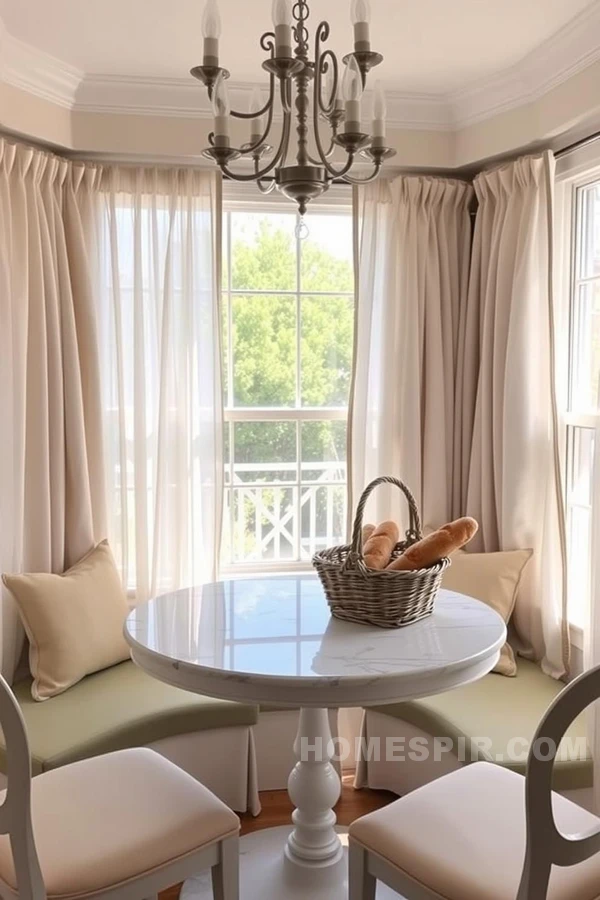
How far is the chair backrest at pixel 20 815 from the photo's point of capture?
1.44 metres

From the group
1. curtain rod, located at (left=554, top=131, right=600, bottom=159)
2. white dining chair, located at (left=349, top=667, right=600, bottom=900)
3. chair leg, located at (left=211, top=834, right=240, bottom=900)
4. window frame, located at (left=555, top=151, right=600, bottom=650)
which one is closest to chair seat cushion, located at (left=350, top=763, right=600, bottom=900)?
white dining chair, located at (left=349, top=667, right=600, bottom=900)

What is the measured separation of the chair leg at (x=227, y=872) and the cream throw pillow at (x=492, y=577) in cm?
132

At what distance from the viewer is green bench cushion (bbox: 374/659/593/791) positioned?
2.17 meters

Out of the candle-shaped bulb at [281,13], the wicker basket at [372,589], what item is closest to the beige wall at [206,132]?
the candle-shaped bulb at [281,13]

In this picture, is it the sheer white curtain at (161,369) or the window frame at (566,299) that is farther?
the sheer white curtain at (161,369)

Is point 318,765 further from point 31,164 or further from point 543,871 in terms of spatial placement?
point 31,164

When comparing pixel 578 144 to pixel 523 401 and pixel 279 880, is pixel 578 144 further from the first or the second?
pixel 279 880

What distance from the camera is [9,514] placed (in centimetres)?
270

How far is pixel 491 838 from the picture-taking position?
5.19 feet

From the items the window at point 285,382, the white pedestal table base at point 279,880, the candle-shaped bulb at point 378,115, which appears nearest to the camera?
the candle-shaped bulb at point 378,115

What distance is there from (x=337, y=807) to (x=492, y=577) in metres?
0.97

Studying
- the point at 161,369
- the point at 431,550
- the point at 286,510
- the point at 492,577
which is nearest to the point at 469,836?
the point at 431,550

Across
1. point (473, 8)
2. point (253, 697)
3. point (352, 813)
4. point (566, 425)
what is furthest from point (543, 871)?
point (473, 8)

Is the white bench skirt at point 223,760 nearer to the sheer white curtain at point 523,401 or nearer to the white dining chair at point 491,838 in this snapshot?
the white dining chair at point 491,838
